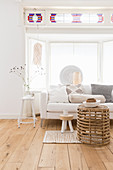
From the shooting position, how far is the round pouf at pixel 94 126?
283cm

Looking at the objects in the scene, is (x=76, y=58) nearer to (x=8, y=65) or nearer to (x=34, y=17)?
(x=34, y=17)

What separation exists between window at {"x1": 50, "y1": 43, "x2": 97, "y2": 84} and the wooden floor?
2710mm

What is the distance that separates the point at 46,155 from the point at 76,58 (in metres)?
3.61

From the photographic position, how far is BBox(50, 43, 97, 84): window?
554 centimetres

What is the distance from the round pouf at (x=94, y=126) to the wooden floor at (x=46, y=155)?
5.0 inches

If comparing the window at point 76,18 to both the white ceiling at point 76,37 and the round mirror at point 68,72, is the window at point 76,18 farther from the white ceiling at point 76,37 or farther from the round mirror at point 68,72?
the round mirror at point 68,72

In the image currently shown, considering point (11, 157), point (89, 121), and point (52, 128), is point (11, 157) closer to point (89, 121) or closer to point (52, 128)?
point (89, 121)

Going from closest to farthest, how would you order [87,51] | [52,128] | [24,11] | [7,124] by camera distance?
[52,128], [7,124], [24,11], [87,51]

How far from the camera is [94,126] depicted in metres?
2.84

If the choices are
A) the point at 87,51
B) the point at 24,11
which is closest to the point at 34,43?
the point at 24,11

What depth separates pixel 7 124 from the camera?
162 inches

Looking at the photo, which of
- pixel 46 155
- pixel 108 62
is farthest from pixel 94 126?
pixel 108 62

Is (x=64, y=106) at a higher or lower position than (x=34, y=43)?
lower

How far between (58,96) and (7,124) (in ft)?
4.14
